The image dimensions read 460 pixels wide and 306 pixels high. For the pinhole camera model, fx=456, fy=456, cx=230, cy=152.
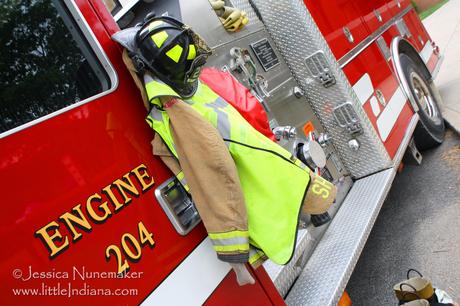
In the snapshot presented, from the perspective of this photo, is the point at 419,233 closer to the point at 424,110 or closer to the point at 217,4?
the point at 424,110

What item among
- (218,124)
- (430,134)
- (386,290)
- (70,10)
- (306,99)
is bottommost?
(386,290)

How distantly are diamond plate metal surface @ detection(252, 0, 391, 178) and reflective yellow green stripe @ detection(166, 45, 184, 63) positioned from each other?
156 centimetres

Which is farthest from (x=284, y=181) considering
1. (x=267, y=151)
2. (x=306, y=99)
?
(x=306, y=99)

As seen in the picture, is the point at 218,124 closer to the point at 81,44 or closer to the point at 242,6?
the point at 81,44

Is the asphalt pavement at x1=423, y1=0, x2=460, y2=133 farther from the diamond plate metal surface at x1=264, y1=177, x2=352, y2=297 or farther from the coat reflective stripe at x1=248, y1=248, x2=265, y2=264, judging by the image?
the coat reflective stripe at x1=248, y1=248, x2=265, y2=264

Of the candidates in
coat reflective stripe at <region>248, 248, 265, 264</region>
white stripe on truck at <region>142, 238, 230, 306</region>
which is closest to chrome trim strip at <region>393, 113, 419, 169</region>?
coat reflective stripe at <region>248, 248, 265, 264</region>

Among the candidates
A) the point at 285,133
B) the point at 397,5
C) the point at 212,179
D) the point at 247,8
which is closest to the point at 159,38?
the point at 212,179

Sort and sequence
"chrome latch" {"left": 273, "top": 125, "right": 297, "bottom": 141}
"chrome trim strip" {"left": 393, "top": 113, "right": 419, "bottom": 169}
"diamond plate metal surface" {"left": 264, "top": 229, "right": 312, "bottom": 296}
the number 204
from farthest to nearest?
"chrome trim strip" {"left": 393, "top": 113, "right": 419, "bottom": 169} < "chrome latch" {"left": 273, "top": 125, "right": 297, "bottom": 141} < "diamond plate metal surface" {"left": 264, "top": 229, "right": 312, "bottom": 296} < the number 204

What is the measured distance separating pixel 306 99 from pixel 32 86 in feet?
7.00

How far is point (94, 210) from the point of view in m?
1.51

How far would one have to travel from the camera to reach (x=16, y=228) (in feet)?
4.23

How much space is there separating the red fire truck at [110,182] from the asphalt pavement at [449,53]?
2560 mm

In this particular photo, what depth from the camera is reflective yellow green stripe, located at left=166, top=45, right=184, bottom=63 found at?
5.68ft

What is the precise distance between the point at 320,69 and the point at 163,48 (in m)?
1.72
